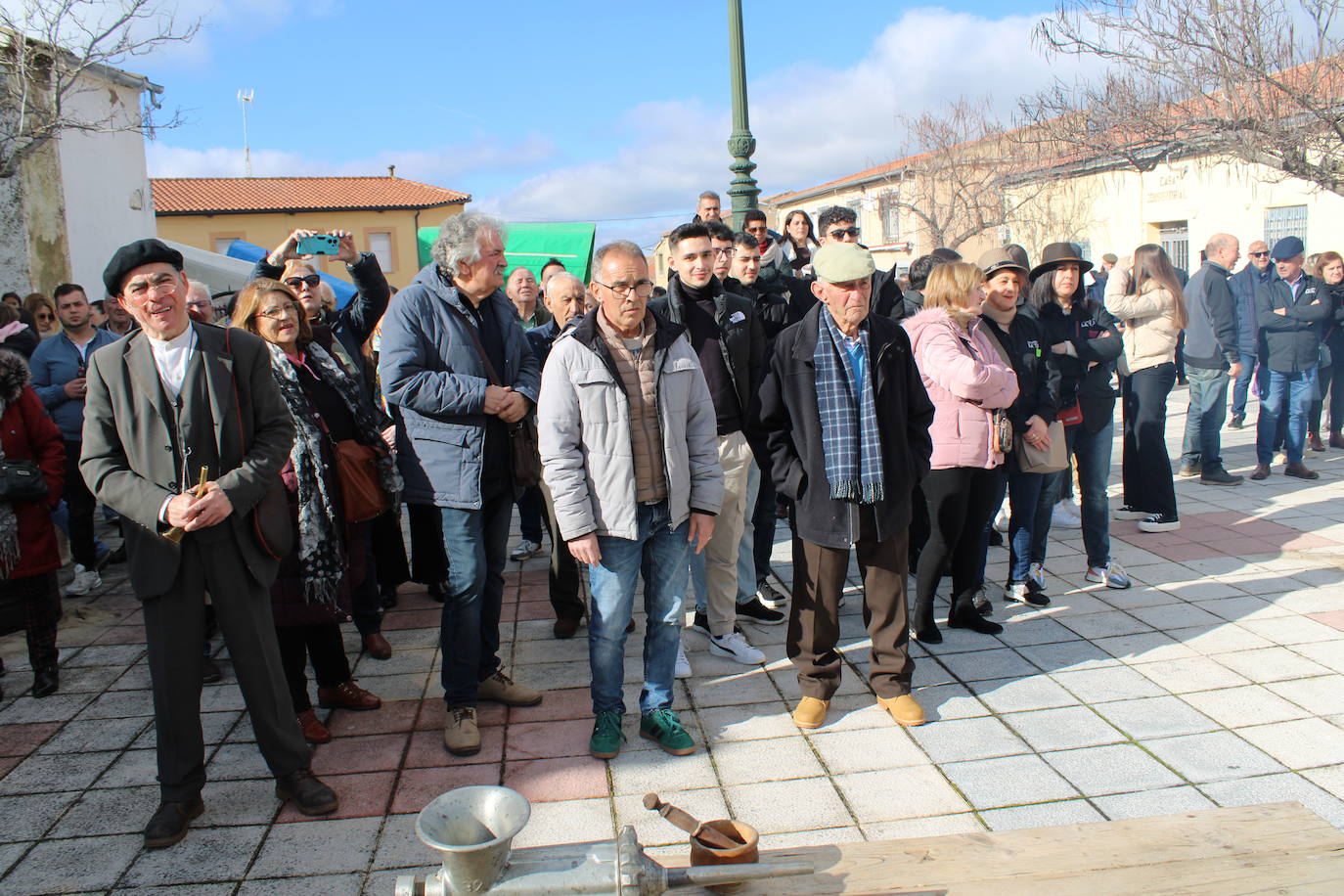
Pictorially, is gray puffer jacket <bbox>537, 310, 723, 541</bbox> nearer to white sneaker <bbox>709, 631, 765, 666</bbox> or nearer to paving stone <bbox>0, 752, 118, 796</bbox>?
white sneaker <bbox>709, 631, 765, 666</bbox>

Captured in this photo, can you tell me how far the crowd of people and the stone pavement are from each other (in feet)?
0.47

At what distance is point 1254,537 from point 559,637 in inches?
183

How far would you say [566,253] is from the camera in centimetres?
1264

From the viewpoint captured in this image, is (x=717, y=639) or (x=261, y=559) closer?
(x=261, y=559)

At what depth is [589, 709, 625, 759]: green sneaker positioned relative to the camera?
3488 mm

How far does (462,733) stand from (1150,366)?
17.2 ft

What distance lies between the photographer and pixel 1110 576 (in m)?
5.26

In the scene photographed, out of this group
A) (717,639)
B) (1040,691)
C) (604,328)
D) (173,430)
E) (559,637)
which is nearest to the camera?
(173,430)

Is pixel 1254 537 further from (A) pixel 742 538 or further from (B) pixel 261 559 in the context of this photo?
(B) pixel 261 559

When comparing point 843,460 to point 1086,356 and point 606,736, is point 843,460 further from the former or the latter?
point 1086,356

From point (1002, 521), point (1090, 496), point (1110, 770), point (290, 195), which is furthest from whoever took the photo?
point (290, 195)

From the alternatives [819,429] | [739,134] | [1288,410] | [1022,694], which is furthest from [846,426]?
[1288,410]

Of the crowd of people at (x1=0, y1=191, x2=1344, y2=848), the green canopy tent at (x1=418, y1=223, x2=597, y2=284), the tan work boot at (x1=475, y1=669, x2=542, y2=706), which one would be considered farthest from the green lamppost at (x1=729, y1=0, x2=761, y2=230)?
the tan work boot at (x1=475, y1=669, x2=542, y2=706)

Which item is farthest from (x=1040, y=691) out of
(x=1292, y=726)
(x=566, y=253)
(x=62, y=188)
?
(x=62, y=188)
